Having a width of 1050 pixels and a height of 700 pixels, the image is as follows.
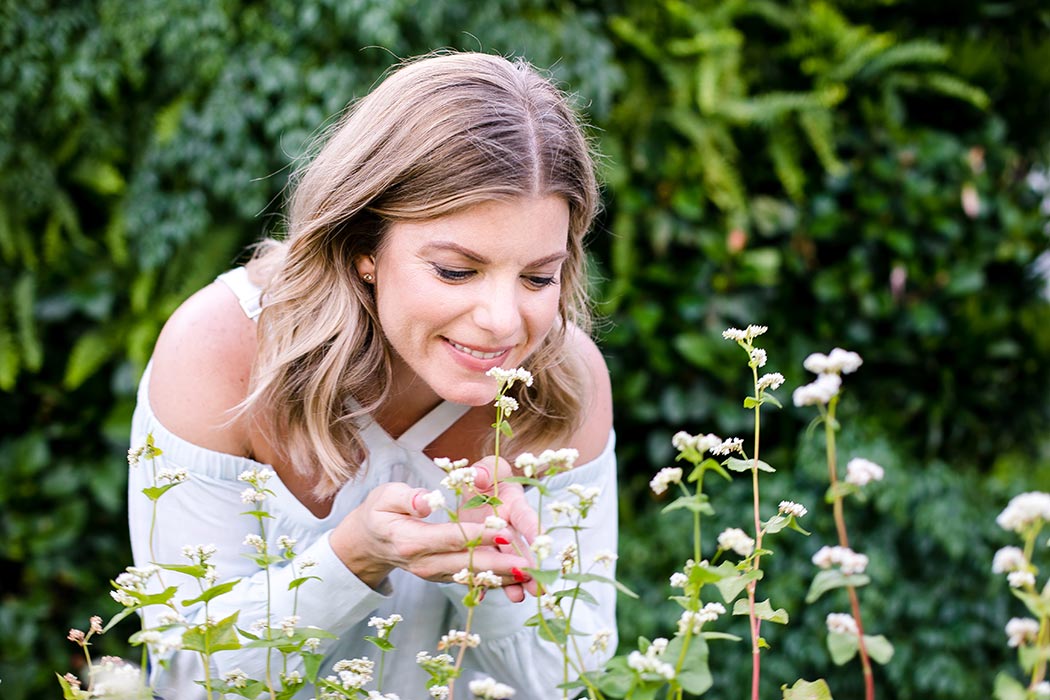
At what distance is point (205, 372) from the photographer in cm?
222

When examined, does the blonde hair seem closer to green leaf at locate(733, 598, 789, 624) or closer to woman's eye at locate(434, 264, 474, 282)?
woman's eye at locate(434, 264, 474, 282)

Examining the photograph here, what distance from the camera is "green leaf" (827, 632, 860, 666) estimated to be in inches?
39.1

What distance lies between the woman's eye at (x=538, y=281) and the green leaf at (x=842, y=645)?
99 cm

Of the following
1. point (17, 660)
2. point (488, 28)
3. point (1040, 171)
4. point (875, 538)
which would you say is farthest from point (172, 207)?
point (1040, 171)

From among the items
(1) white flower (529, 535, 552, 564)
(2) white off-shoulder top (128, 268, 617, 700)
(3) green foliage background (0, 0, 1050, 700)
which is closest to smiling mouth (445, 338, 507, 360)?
(2) white off-shoulder top (128, 268, 617, 700)

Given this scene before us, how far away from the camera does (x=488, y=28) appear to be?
12.7ft

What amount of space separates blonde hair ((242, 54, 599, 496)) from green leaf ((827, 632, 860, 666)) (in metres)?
1.03

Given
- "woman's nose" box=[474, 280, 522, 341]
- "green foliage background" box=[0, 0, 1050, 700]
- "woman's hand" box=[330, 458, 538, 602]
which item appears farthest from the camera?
"green foliage background" box=[0, 0, 1050, 700]

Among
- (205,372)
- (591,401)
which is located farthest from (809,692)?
(205,372)

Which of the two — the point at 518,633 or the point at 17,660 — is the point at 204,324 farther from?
the point at 17,660

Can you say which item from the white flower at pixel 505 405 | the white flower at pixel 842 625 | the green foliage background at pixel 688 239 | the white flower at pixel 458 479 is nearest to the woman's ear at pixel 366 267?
the white flower at pixel 505 405

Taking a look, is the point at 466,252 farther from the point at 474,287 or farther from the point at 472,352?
the point at 472,352

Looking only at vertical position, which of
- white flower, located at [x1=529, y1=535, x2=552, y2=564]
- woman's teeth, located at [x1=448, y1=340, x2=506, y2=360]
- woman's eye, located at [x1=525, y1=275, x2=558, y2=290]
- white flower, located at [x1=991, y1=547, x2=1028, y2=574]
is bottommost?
white flower, located at [x1=991, y1=547, x2=1028, y2=574]

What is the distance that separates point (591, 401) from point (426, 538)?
0.80 meters
